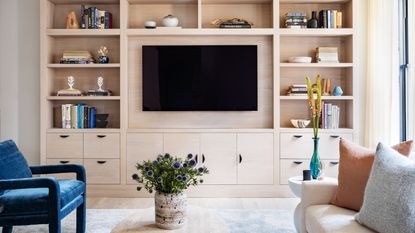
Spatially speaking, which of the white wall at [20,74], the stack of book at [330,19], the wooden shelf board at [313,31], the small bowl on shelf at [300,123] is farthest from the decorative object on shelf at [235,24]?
the white wall at [20,74]

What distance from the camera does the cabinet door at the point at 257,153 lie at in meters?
A: 4.65

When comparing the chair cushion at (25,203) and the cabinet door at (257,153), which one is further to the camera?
the cabinet door at (257,153)

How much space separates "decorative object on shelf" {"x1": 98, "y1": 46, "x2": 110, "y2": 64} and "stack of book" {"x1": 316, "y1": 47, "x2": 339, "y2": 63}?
2474 millimetres

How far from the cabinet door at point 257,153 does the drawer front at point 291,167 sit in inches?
4.4

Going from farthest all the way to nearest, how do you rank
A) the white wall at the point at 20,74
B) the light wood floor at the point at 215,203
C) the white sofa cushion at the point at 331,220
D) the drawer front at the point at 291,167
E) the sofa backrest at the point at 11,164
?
the white wall at the point at 20,74 < the drawer front at the point at 291,167 < the light wood floor at the point at 215,203 < the sofa backrest at the point at 11,164 < the white sofa cushion at the point at 331,220

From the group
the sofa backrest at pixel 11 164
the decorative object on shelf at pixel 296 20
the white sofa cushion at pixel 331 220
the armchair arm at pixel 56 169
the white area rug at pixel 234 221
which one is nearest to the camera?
the white sofa cushion at pixel 331 220

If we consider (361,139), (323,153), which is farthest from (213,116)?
(361,139)

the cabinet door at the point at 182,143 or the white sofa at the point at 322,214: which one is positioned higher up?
the cabinet door at the point at 182,143

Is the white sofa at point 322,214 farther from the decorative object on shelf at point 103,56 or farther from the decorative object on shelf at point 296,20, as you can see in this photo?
the decorative object on shelf at point 103,56

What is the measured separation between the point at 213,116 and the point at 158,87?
2.43 feet

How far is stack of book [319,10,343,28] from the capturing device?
474 centimetres

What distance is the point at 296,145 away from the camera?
4633mm

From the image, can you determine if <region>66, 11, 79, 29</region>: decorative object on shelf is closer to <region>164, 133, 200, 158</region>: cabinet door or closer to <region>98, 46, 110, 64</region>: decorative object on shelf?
<region>98, 46, 110, 64</region>: decorative object on shelf

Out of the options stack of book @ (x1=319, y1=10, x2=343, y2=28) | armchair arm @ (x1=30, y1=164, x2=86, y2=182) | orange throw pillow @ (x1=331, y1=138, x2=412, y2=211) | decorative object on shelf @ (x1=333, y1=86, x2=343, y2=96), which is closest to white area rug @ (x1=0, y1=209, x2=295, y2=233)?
armchair arm @ (x1=30, y1=164, x2=86, y2=182)
